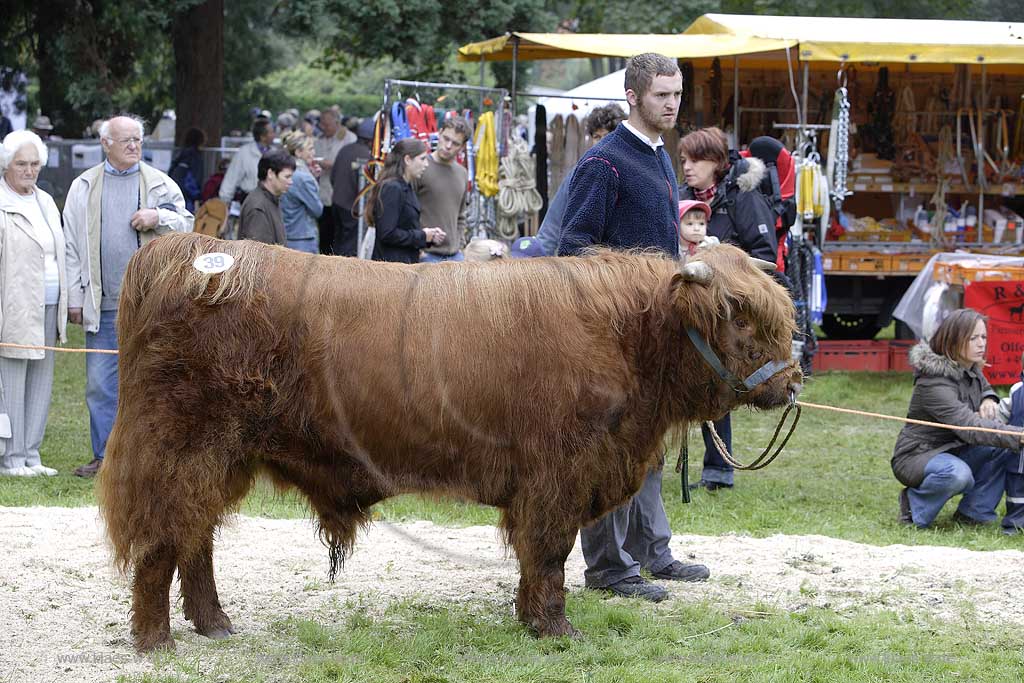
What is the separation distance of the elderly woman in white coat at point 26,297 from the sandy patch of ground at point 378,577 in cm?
132

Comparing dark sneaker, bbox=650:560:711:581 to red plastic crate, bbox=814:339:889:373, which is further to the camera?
red plastic crate, bbox=814:339:889:373

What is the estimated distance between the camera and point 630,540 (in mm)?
5965

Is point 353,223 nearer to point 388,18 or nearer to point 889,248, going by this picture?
point 388,18

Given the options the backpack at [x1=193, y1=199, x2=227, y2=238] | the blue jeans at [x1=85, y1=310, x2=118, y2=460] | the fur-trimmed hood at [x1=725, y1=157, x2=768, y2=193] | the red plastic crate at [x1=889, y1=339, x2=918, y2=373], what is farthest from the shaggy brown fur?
the red plastic crate at [x1=889, y1=339, x2=918, y2=373]

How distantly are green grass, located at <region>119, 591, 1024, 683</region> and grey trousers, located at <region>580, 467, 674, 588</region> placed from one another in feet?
0.75

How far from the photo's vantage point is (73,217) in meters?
7.84

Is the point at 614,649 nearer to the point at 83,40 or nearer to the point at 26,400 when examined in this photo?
the point at 26,400

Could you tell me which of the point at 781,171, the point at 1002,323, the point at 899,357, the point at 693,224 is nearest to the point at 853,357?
the point at 899,357

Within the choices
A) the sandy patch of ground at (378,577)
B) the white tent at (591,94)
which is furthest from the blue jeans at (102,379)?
the white tent at (591,94)

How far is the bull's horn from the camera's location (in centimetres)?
463

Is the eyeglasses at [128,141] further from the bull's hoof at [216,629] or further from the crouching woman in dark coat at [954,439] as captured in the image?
the crouching woman in dark coat at [954,439]

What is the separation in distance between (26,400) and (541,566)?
4.68 m

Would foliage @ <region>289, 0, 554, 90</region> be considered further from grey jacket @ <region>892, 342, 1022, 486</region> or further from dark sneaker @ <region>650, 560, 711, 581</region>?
dark sneaker @ <region>650, 560, 711, 581</region>

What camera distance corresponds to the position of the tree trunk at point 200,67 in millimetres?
17219
